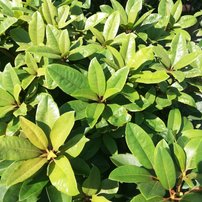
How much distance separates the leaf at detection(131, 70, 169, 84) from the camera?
1336 mm

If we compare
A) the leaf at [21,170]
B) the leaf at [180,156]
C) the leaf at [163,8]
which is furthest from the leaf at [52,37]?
the leaf at [163,8]

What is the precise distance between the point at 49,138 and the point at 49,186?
0.51ft

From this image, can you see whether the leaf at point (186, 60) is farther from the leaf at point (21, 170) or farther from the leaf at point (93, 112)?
the leaf at point (21, 170)

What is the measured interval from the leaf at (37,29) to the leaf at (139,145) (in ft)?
1.86

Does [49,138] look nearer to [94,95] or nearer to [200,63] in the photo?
[94,95]

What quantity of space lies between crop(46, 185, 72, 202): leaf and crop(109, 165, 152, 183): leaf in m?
0.16

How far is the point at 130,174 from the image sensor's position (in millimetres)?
1187

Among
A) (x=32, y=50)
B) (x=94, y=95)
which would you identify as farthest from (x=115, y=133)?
(x=32, y=50)

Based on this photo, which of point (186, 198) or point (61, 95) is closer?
point (186, 198)

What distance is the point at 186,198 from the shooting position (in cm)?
113

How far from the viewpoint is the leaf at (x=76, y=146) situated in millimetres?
1143

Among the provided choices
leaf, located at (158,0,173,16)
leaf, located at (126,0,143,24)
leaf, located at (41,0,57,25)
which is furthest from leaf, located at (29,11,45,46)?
leaf, located at (158,0,173,16)

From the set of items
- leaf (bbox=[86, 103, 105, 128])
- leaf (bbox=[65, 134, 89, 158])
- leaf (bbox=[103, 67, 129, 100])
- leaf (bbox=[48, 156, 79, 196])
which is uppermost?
leaf (bbox=[103, 67, 129, 100])

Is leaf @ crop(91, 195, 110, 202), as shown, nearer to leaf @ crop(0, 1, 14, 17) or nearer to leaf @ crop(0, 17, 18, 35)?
leaf @ crop(0, 17, 18, 35)
